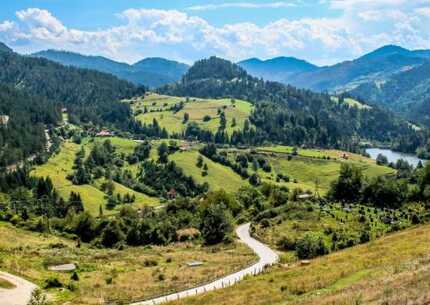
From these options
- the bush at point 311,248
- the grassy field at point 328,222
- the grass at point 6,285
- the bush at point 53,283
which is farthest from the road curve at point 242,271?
the grass at point 6,285

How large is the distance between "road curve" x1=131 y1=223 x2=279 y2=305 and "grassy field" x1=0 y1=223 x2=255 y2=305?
1.93m

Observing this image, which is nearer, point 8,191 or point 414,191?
point 414,191

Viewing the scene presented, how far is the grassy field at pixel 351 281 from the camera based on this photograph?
3534 centimetres

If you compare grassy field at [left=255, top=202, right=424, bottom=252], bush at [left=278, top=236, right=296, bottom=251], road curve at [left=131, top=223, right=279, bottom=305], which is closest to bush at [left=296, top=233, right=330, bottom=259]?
road curve at [left=131, top=223, right=279, bottom=305]

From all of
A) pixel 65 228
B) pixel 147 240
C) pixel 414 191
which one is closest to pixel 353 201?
pixel 414 191

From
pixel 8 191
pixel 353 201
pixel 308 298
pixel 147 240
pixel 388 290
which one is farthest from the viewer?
pixel 8 191

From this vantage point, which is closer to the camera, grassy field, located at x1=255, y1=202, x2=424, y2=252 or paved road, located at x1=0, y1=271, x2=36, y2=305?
paved road, located at x1=0, y1=271, x2=36, y2=305

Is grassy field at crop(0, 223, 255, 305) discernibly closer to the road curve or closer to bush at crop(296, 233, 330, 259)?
the road curve

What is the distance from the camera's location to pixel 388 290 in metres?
35.5

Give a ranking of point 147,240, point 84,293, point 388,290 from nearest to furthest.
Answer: point 388,290, point 84,293, point 147,240

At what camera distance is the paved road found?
60.4m

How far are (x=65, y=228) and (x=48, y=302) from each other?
3189 inches

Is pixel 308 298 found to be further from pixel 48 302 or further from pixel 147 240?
pixel 147 240

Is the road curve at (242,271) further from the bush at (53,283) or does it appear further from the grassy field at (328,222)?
the bush at (53,283)
